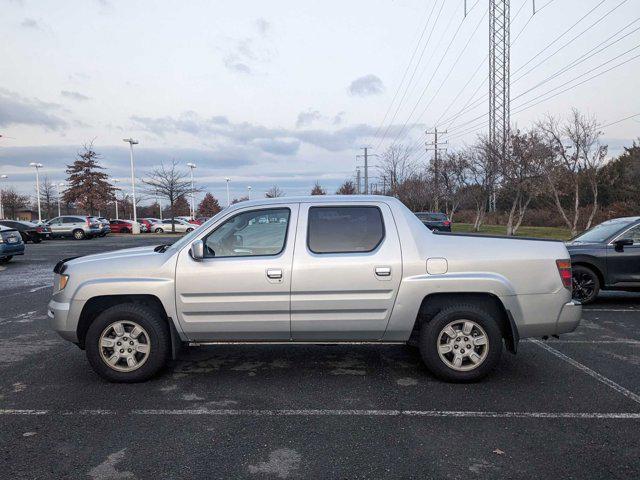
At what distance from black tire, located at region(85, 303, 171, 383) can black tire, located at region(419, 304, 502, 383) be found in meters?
2.53

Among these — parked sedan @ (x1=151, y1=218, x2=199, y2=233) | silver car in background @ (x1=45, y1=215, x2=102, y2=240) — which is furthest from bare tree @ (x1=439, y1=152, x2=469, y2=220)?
silver car in background @ (x1=45, y1=215, x2=102, y2=240)

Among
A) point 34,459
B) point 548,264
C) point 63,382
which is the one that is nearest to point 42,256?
point 63,382

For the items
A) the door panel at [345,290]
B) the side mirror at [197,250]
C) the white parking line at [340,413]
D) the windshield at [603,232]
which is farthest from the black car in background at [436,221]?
the side mirror at [197,250]

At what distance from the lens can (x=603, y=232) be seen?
9.20 metres

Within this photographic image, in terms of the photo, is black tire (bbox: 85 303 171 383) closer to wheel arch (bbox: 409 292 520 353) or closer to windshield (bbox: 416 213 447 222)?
wheel arch (bbox: 409 292 520 353)

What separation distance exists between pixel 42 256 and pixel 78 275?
1773cm

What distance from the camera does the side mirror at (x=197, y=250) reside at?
4.57 meters

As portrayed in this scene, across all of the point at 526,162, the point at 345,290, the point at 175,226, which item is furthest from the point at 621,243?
the point at 175,226

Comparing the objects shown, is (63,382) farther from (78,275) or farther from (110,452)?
(110,452)

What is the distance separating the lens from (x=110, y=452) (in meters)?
3.45

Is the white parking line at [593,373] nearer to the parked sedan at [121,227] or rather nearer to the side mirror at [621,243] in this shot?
the side mirror at [621,243]

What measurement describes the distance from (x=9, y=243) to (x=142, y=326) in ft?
49.4

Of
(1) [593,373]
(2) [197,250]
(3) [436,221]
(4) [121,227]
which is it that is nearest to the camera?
(2) [197,250]

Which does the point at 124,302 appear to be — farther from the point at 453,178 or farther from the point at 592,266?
the point at 453,178
